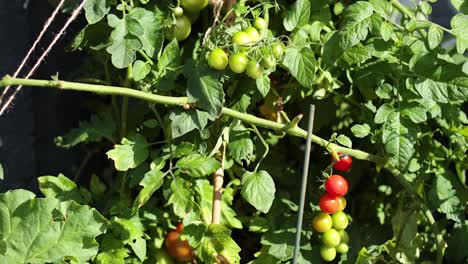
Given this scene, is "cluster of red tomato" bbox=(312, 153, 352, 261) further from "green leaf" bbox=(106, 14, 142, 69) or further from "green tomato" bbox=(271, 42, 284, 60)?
"green leaf" bbox=(106, 14, 142, 69)

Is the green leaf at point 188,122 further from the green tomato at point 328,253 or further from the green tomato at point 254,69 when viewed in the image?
the green tomato at point 328,253

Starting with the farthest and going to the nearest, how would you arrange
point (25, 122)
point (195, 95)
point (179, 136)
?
point (25, 122) → point (179, 136) → point (195, 95)

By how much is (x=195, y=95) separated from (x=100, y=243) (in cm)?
41

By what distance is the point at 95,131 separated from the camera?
1.72 m

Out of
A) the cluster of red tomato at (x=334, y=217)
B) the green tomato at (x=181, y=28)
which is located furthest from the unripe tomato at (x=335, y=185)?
the green tomato at (x=181, y=28)

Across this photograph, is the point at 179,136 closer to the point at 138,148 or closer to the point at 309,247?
the point at 138,148

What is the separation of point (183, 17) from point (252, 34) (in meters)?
0.21

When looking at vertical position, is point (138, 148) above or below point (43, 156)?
above

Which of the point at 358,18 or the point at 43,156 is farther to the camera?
the point at 43,156


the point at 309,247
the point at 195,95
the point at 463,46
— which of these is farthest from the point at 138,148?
the point at 463,46

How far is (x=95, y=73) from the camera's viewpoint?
1803 mm

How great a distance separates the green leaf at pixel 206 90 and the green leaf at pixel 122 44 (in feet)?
0.43

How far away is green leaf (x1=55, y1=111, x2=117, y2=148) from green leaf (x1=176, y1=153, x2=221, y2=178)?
0.27 meters

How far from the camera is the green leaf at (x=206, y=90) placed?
4.80 feet
